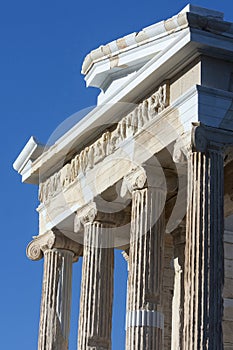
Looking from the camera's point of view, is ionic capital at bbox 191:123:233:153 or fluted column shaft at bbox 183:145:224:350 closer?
fluted column shaft at bbox 183:145:224:350

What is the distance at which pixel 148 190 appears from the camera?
34.3 m

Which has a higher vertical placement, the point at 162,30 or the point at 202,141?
the point at 162,30

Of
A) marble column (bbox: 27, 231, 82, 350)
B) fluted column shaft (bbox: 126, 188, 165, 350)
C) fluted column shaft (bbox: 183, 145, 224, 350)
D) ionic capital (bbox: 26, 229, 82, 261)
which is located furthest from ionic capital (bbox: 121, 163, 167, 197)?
marble column (bbox: 27, 231, 82, 350)

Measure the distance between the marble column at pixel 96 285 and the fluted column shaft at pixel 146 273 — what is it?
11.4ft

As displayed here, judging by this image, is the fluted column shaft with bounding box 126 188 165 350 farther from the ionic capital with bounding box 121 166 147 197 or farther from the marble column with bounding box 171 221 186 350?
the marble column with bounding box 171 221 186 350

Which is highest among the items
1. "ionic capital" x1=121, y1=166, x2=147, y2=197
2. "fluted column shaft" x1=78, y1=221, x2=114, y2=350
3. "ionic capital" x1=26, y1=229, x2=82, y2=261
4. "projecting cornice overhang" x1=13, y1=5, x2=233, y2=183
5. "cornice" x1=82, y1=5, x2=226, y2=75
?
"cornice" x1=82, y1=5, x2=226, y2=75

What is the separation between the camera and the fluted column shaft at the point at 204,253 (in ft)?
96.9

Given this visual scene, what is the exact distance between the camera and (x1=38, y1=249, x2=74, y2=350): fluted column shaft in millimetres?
40656

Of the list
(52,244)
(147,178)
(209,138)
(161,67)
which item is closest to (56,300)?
(52,244)

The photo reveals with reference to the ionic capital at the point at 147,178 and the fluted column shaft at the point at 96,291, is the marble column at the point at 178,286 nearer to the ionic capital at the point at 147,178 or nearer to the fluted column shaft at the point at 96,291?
the fluted column shaft at the point at 96,291

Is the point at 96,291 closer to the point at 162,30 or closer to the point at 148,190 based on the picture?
the point at 148,190

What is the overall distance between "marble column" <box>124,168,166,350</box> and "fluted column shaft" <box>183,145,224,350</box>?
3247mm

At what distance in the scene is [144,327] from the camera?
33.0 metres

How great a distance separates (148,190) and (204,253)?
4634mm
